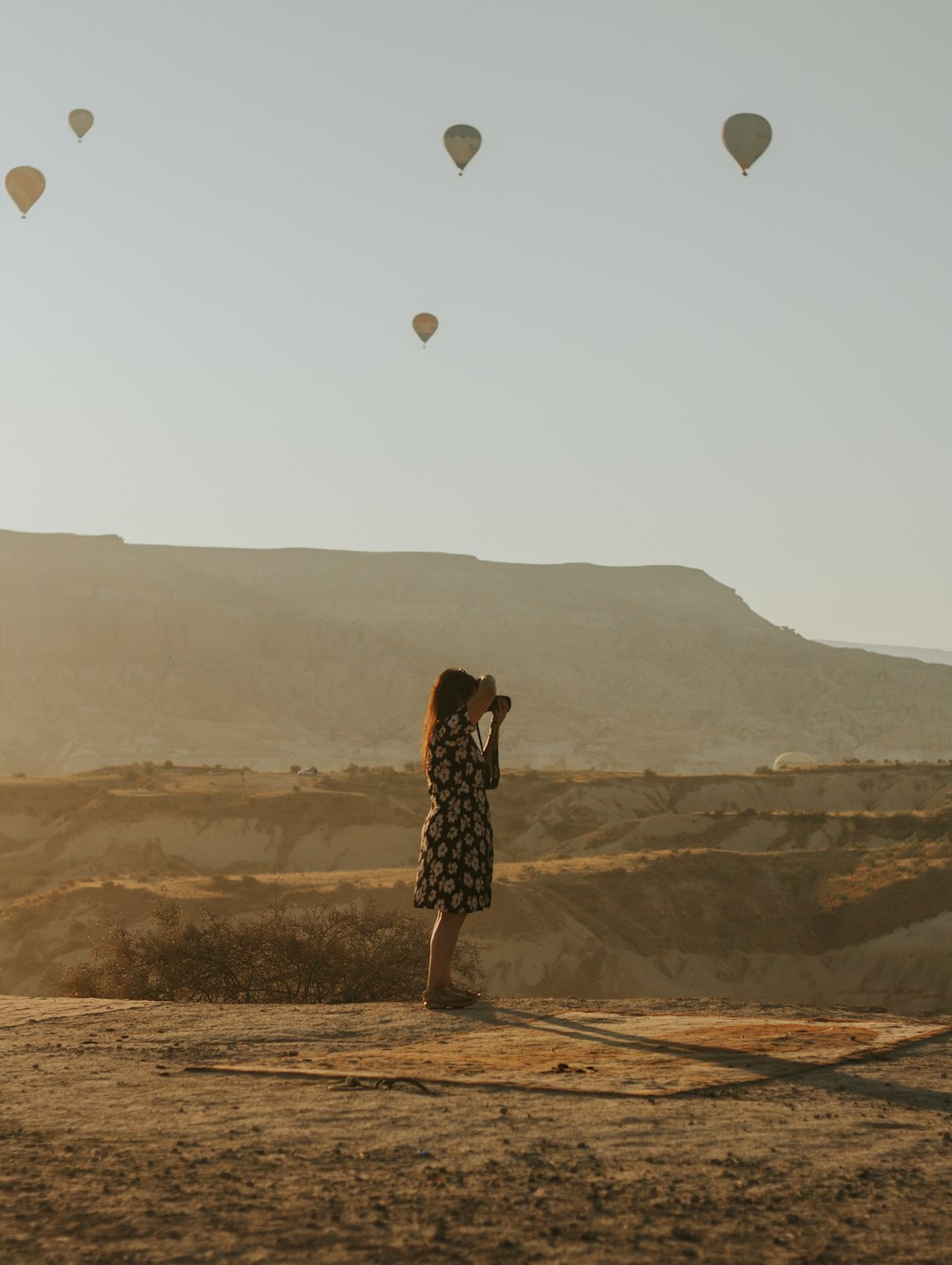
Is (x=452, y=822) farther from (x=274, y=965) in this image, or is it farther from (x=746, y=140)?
(x=746, y=140)

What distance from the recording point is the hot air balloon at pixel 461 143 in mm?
41312

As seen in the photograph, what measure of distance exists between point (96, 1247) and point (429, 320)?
4747 centimetres

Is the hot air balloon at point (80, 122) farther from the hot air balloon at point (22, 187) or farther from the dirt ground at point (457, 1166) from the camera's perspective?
the dirt ground at point (457, 1166)

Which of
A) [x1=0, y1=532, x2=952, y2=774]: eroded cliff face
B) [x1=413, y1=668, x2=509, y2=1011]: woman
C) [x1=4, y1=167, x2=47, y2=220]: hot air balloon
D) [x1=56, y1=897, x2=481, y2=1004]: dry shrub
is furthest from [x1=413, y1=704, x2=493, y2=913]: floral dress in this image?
[x1=0, y1=532, x2=952, y2=774]: eroded cliff face

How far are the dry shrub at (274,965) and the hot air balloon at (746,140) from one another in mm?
25503

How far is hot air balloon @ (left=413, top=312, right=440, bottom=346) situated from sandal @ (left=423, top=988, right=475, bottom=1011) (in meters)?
43.1

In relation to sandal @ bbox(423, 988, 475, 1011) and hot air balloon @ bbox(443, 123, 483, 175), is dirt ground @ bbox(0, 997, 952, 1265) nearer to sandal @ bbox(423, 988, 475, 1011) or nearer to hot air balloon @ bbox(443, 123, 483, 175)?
sandal @ bbox(423, 988, 475, 1011)

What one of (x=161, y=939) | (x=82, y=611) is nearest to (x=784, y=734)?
(x=82, y=611)

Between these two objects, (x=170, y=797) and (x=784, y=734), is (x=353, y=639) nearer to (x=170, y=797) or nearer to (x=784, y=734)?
(x=784, y=734)

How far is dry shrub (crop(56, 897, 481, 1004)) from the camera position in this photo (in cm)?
1454

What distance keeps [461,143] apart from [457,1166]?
4045cm

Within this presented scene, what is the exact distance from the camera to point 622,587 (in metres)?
150

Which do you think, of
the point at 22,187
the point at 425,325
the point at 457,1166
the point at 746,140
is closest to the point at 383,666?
the point at 425,325

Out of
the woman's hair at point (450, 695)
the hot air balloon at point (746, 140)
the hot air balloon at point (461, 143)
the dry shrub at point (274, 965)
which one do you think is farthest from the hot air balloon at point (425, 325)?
the woman's hair at point (450, 695)
